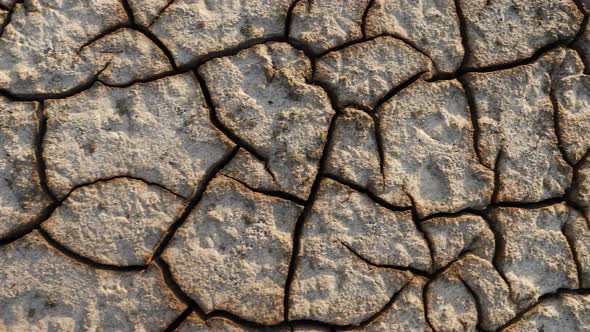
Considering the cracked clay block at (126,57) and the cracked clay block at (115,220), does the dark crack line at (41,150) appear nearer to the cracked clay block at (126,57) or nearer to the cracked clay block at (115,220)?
the cracked clay block at (115,220)

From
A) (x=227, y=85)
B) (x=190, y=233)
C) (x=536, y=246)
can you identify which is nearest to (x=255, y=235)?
(x=190, y=233)

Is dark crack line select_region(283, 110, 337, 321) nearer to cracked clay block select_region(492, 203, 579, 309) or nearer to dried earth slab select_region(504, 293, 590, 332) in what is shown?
cracked clay block select_region(492, 203, 579, 309)

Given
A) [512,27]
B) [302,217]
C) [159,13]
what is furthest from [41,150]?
[512,27]

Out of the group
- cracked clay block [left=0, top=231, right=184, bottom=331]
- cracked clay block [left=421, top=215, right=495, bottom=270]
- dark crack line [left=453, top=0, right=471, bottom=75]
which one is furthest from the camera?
dark crack line [left=453, top=0, right=471, bottom=75]

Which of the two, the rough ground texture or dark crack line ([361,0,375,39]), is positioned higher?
dark crack line ([361,0,375,39])

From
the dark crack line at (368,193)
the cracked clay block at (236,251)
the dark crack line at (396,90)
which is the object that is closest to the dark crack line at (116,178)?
the cracked clay block at (236,251)

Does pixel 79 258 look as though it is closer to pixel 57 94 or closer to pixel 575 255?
pixel 57 94

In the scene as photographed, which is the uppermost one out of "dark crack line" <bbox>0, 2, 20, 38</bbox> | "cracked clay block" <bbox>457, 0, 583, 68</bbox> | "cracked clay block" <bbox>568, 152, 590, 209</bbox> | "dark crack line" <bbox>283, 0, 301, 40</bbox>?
"cracked clay block" <bbox>457, 0, 583, 68</bbox>

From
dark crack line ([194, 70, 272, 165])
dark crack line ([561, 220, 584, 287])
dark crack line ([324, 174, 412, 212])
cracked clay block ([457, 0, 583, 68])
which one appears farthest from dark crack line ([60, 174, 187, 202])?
dark crack line ([561, 220, 584, 287])
